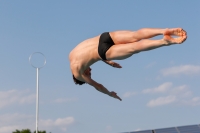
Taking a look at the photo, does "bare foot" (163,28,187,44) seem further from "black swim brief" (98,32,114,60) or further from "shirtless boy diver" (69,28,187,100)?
"black swim brief" (98,32,114,60)

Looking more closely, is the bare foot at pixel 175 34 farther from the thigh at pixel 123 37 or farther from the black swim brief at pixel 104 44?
the black swim brief at pixel 104 44

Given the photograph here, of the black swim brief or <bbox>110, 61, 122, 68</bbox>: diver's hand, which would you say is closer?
the black swim brief

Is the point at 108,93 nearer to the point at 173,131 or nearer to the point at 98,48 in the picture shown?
the point at 98,48

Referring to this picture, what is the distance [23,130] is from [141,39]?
2703cm

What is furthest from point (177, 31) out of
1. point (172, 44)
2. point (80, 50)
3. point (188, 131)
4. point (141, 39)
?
point (188, 131)

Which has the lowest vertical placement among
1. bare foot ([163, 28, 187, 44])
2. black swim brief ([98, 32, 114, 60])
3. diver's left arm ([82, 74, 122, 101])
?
bare foot ([163, 28, 187, 44])

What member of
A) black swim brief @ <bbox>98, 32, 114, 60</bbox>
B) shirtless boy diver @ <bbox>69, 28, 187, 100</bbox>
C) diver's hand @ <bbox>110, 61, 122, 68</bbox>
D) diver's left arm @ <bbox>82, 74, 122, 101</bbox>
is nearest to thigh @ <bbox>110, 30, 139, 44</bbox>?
shirtless boy diver @ <bbox>69, 28, 187, 100</bbox>

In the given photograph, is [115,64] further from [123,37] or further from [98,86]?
[123,37]

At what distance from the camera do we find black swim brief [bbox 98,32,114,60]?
32.8ft

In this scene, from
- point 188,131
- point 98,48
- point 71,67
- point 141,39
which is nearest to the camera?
point 141,39

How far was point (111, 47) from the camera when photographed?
10.0 metres

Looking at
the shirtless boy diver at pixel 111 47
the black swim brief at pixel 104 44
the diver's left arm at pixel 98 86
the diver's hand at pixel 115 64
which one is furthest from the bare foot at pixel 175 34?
the diver's left arm at pixel 98 86

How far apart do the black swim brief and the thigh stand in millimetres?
109

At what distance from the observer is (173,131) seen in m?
18.5
